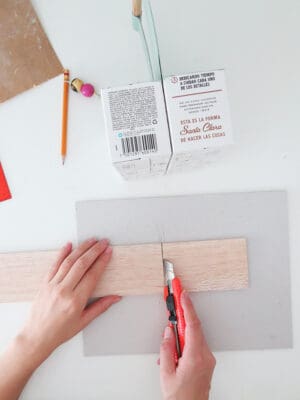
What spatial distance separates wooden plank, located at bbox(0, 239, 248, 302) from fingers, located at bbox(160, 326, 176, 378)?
0.11 metres

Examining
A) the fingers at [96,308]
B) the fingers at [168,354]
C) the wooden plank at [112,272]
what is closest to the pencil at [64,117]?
the wooden plank at [112,272]

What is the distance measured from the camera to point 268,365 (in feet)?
2.98

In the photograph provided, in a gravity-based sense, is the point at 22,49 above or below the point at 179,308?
above

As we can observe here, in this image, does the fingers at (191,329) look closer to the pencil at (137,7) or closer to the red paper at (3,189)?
the red paper at (3,189)

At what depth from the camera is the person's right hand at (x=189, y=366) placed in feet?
2.58

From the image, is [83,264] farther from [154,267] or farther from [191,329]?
[191,329]

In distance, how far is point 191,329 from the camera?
0.81 meters

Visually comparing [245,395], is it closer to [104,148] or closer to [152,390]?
[152,390]

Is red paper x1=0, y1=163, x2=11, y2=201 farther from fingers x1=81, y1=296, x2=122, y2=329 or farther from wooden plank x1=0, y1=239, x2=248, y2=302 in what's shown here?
fingers x1=81, y1=296, x2=122, y2=329

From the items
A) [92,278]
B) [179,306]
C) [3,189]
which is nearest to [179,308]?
[179,306]

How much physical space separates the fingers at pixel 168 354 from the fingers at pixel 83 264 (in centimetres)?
25

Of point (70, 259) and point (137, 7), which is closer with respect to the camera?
point (137, 7)

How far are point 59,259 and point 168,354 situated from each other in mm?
342

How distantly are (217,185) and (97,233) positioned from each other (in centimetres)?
32
